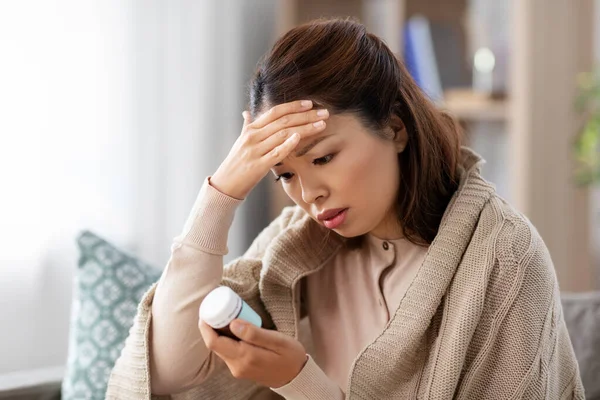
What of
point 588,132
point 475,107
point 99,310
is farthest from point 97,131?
point 588,132

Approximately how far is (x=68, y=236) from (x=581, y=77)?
1.58 metres

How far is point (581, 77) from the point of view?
2.49 meters

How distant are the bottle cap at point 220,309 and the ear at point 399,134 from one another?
16.7 inches

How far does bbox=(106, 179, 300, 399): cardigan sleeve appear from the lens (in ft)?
4.24

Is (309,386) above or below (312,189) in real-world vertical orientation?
below

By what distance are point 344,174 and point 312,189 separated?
53 mm

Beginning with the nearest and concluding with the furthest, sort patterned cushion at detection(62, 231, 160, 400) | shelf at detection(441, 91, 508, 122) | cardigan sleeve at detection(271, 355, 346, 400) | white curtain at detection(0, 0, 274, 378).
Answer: cardigan sleeve at detection(271, 355, 346, 400)
patterned cushion at detection(62, 231, 160, 400)
white curtain at detection(0, 0, 274, 378)
shelf at detection(441, 91, 508, 122)

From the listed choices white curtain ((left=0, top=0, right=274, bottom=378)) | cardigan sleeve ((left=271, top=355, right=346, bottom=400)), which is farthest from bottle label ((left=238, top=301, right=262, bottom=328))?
white curtain ((left=0, top=0, right=274, bottom=378))

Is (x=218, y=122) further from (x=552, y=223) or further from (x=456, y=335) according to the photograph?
(x=456, y=335)

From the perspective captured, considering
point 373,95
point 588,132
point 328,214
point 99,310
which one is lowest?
point 99,310

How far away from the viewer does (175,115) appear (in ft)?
8.80

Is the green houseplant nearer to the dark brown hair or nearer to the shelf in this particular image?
the shelf

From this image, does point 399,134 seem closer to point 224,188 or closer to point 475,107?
point 224,188

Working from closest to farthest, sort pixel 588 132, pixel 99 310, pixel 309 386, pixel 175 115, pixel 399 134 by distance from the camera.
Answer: pixel 309 386 < pixel 399 134 < pixel 99 310 < pixel 588 132 < pixel 175 115
